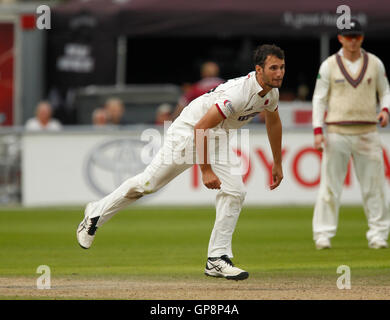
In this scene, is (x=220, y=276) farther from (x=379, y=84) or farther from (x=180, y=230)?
(x=180, y=230)

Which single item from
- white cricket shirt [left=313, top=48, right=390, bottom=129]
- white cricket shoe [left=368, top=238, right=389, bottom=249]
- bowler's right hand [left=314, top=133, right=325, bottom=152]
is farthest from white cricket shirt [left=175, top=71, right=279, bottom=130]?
white cricket shoe [left=368, top=238, right=389, bottom=249]

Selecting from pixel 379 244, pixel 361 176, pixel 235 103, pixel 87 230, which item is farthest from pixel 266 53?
pixel 379 244

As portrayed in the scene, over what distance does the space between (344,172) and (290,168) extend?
17.5 feet

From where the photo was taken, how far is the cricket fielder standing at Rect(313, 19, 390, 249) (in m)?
10.4

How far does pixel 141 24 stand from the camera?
60.9 feet

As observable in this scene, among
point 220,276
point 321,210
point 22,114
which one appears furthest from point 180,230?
point 22,114

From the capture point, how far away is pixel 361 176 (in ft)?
34.9

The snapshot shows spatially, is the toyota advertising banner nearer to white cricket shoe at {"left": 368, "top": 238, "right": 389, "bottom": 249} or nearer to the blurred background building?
the blurred background building

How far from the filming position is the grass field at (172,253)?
7984 mm

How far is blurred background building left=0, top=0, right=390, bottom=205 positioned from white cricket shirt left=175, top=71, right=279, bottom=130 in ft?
28.2

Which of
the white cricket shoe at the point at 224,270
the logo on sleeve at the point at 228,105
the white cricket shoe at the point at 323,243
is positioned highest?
the logo on sleeve at the point at 228,105

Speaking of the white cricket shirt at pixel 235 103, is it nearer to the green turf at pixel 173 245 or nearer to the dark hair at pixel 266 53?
the dark hair at pixel 266 53

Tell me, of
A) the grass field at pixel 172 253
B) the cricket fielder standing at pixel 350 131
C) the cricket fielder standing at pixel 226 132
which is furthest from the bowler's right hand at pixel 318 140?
the cricket fielder standing at pixel 226 132

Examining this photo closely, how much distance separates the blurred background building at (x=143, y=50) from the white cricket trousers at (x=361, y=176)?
6.09 m
